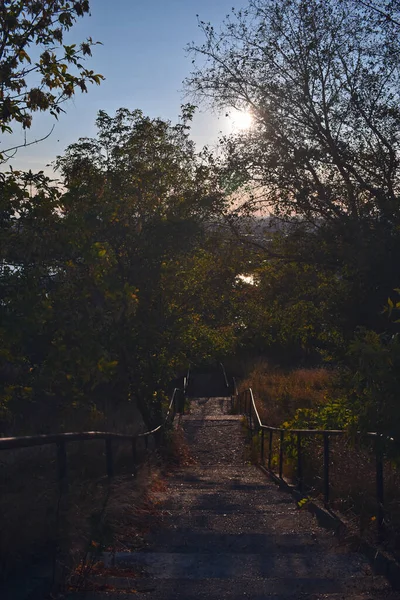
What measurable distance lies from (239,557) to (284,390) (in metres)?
20.7

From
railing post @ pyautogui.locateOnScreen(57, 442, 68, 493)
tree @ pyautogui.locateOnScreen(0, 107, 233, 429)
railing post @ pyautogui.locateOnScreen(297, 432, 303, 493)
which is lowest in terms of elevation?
railing post @ pyautogui.locateOnScreen(297, 432, 303, 493)

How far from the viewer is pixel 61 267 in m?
6.71

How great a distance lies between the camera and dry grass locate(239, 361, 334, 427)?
21938mm

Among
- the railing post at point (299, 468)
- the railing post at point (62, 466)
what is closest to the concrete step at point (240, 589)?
the railing post at point (62, 466)

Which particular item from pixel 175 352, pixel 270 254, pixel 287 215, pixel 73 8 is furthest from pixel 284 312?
pixel 73 8

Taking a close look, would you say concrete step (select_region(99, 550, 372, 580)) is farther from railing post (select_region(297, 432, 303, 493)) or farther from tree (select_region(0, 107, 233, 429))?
railing post (select_region(297, 432, 303, 493))

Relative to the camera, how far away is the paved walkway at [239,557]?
472cm

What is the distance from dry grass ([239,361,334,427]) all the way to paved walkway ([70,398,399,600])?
34.6 ft

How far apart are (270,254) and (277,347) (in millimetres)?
24052

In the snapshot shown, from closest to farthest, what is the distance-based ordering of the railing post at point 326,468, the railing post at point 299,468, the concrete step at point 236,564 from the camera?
the concrete step at point 236,564, the railing post at point 326,468, the railing post at point 299,468

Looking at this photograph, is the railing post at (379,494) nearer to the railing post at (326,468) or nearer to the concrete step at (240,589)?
the concrete step at (240,589)

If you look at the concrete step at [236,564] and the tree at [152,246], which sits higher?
the tree at [152,246]

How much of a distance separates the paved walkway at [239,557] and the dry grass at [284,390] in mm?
10560

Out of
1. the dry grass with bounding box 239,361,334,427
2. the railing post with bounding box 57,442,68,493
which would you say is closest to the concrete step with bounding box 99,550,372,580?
the railing post with bounding box 57,442,68,493
